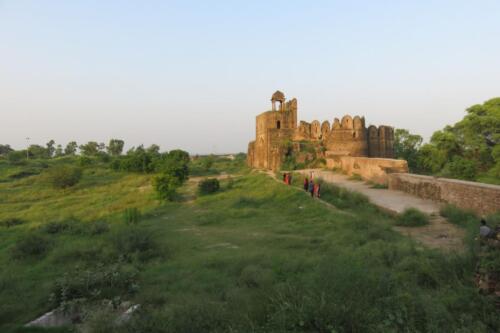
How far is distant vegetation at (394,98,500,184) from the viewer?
13.7 metres

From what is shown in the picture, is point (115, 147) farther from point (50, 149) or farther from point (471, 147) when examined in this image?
point (471, 147)

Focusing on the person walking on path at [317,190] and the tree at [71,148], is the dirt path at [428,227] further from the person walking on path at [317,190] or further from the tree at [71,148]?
the tree at [71,148]

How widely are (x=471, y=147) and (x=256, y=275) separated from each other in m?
15.3

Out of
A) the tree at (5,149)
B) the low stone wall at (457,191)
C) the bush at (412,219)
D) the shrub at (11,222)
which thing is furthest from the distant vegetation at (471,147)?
the tree at (5,149)

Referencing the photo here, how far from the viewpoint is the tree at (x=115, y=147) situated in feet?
203

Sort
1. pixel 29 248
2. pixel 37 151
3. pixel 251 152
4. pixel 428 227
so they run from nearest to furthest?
pixel 428 227 < pixel 29 248 < pixel 251 152 < pixel 37 151

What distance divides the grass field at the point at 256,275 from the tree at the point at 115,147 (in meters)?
55.6

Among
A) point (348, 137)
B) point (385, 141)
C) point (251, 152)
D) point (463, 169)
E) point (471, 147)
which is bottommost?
point (463, 169)

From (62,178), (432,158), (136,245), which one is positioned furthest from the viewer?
(62,178)

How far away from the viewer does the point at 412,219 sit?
6.33m

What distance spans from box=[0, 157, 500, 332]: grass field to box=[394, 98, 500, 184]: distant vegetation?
816 cm

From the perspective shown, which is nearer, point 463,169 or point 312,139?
point 463,169

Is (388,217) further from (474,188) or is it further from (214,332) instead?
(214,332)

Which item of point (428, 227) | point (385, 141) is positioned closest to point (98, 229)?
point (428, 227)
